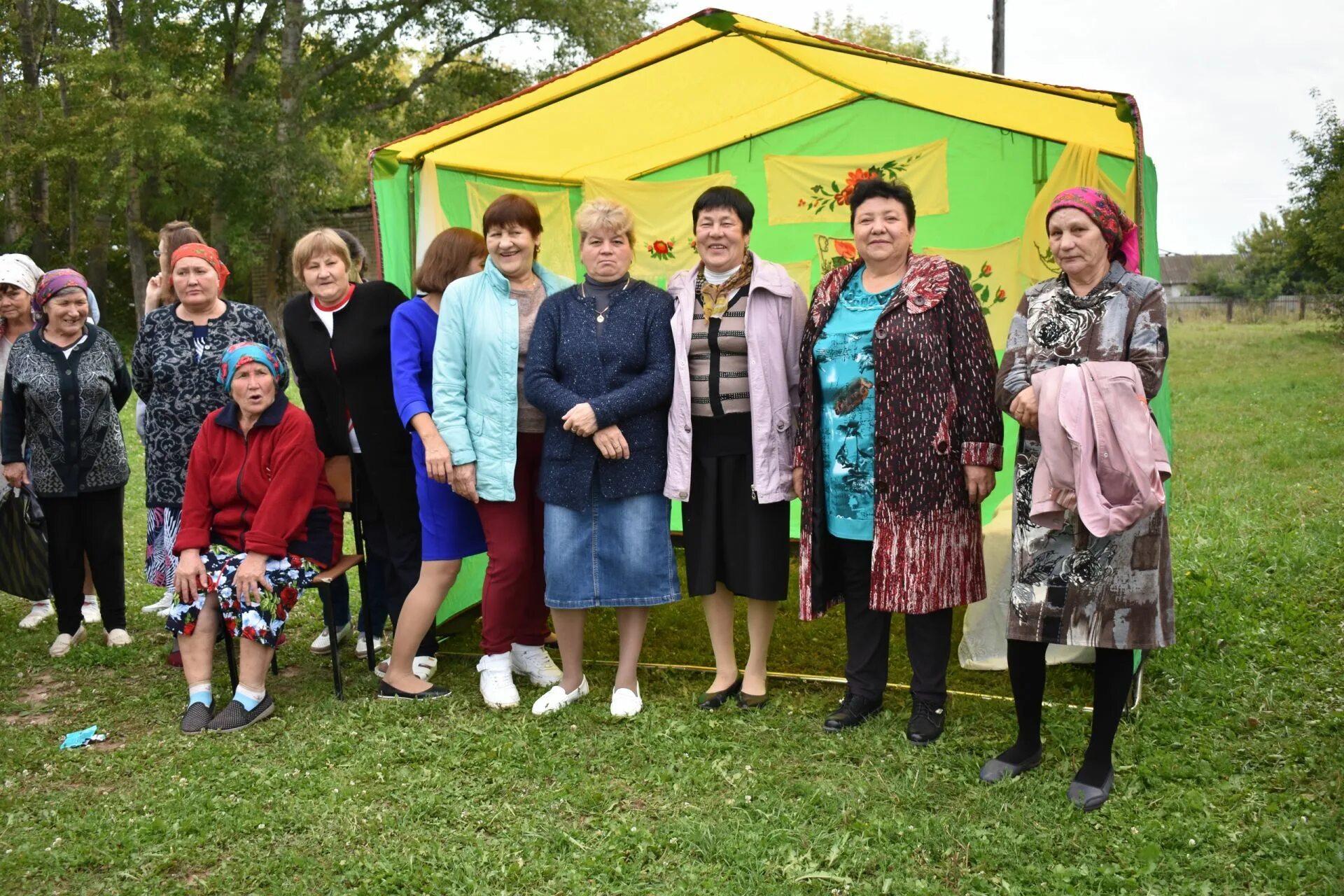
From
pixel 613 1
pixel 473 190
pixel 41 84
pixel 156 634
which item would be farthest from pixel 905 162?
pixel 41 84

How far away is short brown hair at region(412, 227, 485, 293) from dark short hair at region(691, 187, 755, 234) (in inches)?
35.7

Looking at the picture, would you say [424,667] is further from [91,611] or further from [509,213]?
[91,611]

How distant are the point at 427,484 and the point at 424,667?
85 centimetres

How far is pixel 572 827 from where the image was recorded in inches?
123

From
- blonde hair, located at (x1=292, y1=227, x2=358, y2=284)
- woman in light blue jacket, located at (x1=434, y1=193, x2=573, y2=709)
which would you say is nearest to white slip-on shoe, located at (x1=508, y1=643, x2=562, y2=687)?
woman in light blue jacket, located at (x1=434, y1=193, x2=573, y2=709)

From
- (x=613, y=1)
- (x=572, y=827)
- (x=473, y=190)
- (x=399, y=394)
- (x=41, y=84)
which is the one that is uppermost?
(x=613, y=1)

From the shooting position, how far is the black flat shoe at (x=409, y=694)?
4.21m

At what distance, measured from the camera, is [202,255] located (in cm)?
451

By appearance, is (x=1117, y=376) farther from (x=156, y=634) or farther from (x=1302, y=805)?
(x=156, y=634)

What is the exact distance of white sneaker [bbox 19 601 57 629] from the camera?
5484 mm

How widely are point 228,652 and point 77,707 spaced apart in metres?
0.68

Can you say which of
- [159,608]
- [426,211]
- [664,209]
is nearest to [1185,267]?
[664,209]

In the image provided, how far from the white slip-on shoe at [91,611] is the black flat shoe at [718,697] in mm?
3048

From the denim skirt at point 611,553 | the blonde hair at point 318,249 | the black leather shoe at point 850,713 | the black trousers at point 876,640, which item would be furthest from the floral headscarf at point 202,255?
the black leather shoe at point 850,713
